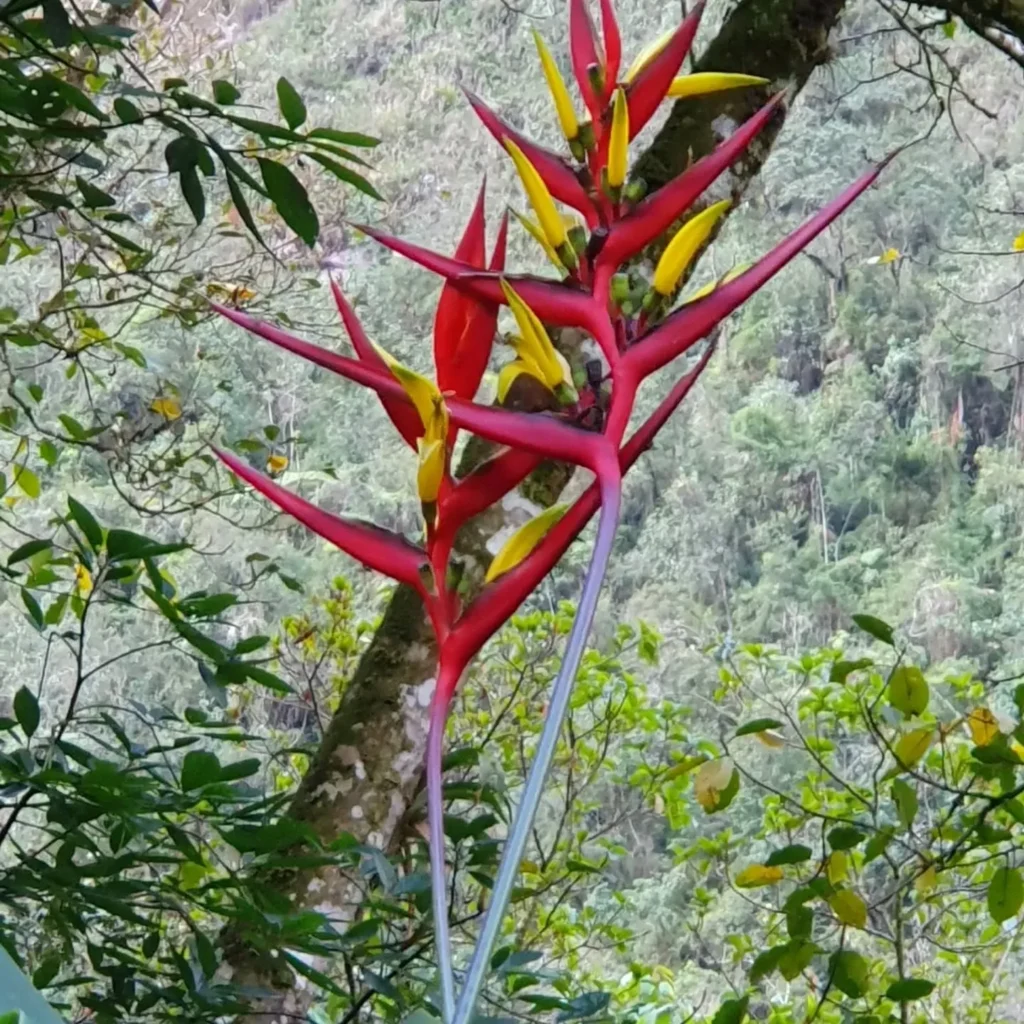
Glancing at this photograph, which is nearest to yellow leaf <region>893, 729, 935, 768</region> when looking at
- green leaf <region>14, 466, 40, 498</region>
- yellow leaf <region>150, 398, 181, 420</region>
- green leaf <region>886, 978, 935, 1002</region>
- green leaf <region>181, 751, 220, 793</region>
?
green leaf <region>886, 978, 935, 1002</region>

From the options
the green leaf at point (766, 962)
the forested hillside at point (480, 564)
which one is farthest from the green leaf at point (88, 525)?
the green leaf at point (766, 962)

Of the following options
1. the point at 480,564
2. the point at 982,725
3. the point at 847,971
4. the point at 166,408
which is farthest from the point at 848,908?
the point at 166,408

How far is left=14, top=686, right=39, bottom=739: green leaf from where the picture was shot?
1.65ft

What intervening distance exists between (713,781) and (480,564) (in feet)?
0.66

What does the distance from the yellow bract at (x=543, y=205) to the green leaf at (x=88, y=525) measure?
0.30 metres

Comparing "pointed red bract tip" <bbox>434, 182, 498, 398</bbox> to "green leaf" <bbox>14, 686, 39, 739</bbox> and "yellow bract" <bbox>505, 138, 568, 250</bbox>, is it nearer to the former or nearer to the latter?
"yellow bract" <bbox>505, 138, 568, 250</bbox>

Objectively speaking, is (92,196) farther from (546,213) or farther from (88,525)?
(546,213)

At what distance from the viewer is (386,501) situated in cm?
505

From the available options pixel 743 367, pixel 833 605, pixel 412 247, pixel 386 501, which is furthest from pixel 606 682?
pixel 743 367

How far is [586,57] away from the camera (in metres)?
0.30

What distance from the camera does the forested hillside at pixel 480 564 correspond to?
553 mm

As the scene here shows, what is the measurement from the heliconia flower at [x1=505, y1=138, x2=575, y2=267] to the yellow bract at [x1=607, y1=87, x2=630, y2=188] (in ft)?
0.05

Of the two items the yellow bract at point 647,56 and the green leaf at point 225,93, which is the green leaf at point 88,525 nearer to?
the green leaf at point 225,93

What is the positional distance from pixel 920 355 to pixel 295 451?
3174 millimetres
